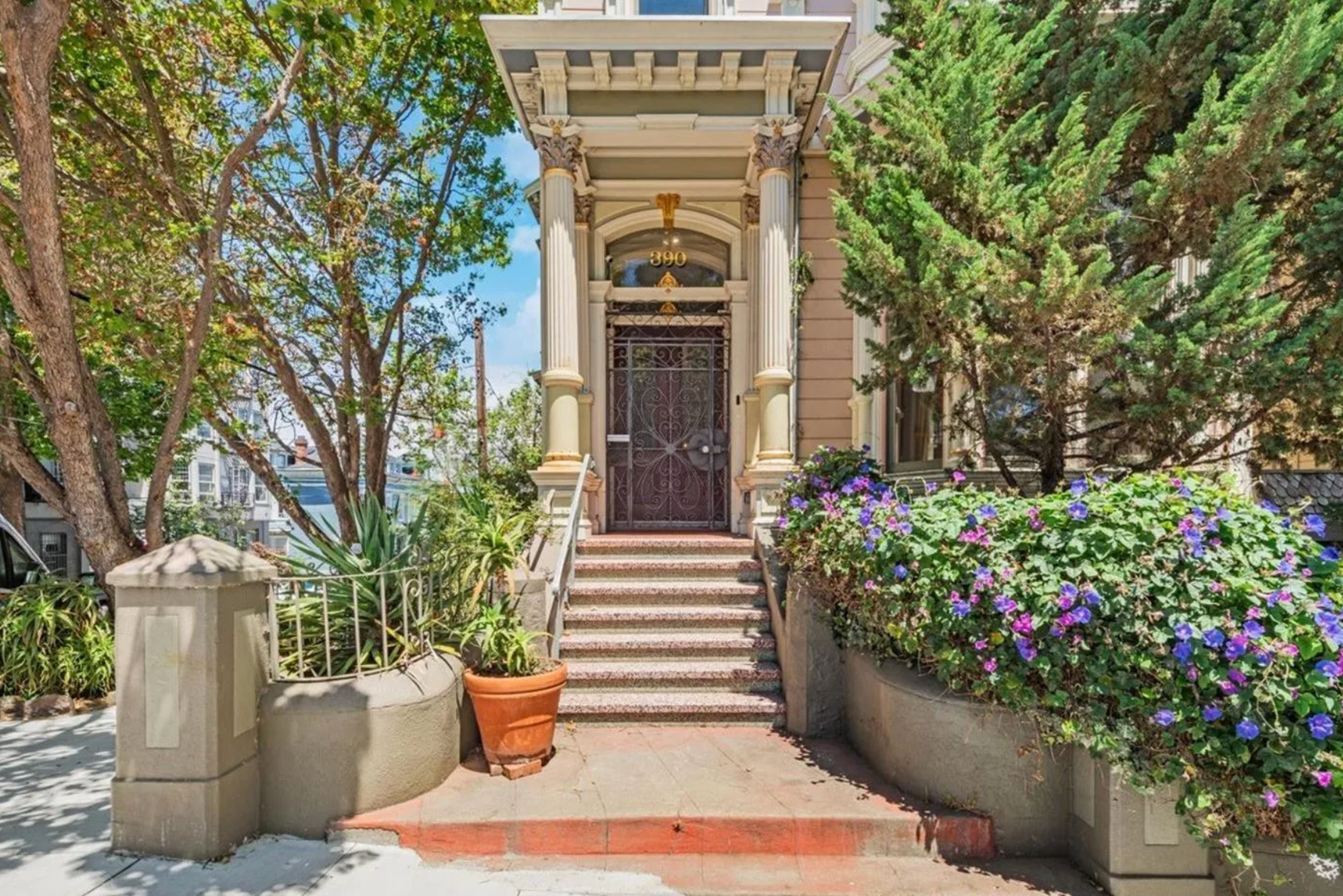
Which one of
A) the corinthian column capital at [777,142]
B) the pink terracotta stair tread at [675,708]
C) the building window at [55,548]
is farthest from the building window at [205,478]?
the corinthian column capital at [777,142]

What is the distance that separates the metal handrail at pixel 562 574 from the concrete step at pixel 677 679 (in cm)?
29

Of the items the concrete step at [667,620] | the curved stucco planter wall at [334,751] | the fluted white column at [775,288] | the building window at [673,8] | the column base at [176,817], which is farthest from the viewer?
the building window at [673,8]

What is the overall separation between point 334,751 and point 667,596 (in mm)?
2424

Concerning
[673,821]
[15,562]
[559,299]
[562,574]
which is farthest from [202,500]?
[673,821]

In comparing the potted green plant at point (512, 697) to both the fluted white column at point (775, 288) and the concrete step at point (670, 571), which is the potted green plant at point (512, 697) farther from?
the fluted white column at point (775, 288)

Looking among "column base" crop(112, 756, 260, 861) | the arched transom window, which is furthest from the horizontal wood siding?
"column base" crop(112, 756, 260, 861)

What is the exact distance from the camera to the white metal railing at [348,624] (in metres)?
3.38

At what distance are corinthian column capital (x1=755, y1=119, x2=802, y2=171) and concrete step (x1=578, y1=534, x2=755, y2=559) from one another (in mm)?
3383

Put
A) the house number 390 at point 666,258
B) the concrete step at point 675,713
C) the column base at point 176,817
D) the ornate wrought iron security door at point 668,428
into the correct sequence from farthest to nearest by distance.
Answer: the house number 390 at point 666,258, the ornate wrought iron security door at point 668,428, the concrete step at point 675,713, the column base at point 176,817

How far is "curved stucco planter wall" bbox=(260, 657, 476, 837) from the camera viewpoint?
315cm

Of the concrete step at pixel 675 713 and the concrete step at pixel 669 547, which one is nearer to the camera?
the concrete step at pixel 675 713

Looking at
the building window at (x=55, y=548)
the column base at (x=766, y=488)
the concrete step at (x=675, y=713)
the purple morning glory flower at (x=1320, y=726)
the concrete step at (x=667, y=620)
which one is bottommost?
the building window at (x=55, y=548)

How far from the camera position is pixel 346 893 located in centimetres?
270

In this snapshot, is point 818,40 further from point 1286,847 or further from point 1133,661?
point 1286,847
